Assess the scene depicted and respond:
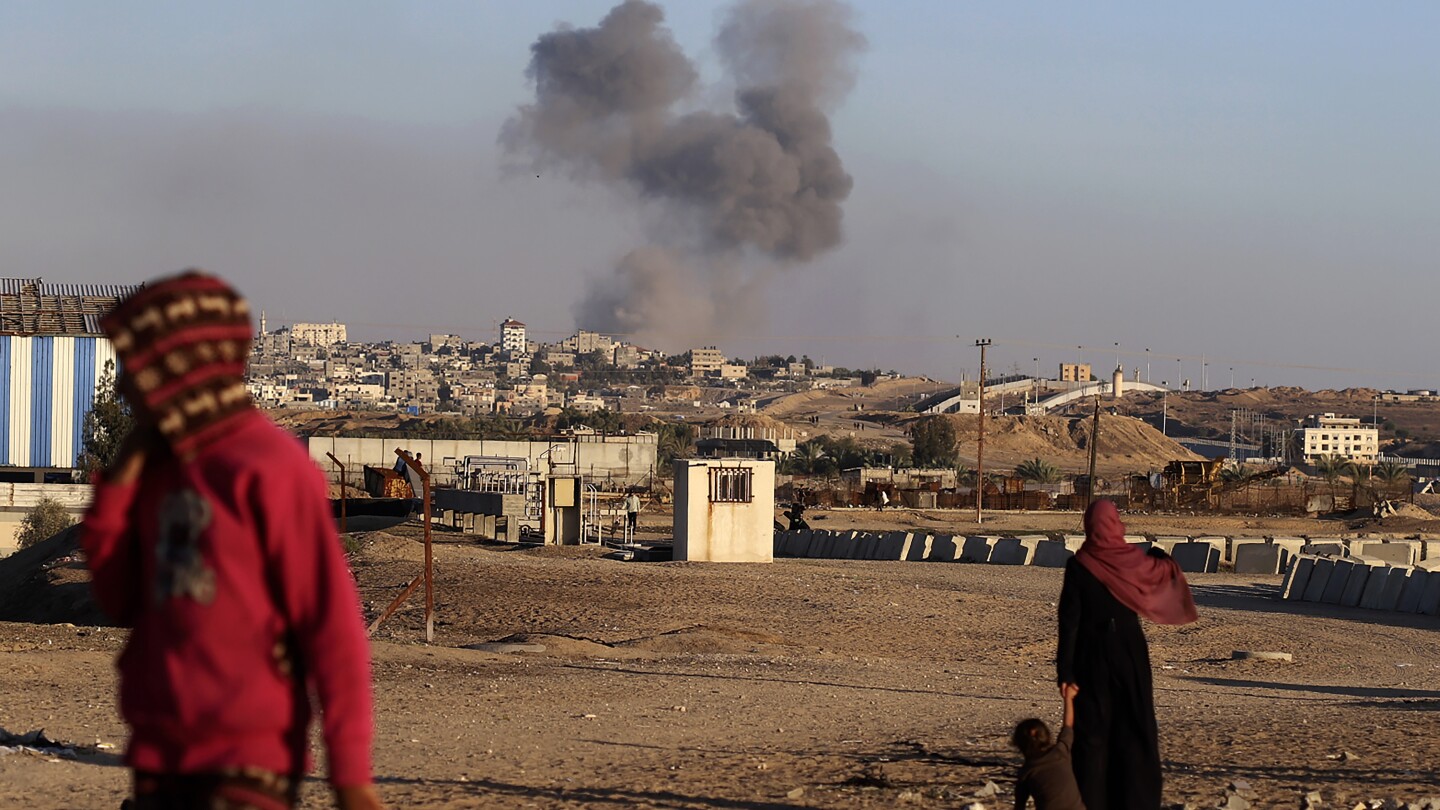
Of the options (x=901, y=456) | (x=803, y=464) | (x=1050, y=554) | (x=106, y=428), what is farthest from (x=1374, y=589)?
(x=901, y=456)

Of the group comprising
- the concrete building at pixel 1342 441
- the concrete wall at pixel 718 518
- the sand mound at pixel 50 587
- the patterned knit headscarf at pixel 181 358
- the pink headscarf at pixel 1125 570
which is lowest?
the sand mound at pixel 50 587

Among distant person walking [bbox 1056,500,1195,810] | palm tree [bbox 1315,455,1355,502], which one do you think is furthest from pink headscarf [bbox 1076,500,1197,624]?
palm tree [bbox 1315,455,1355,502]

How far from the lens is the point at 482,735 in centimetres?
1065

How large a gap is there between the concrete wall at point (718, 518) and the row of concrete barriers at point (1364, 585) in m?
9.13

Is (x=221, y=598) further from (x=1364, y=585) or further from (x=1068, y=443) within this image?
(x=1068, y=443)

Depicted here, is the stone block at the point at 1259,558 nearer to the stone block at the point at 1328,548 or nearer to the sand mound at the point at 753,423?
the stone block at the point at 1328,548

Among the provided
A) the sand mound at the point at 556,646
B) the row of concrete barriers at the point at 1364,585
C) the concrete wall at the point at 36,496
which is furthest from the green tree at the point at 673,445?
the sand mound at the point at 556,646

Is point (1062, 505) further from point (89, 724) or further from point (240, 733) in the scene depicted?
point (240, 733)

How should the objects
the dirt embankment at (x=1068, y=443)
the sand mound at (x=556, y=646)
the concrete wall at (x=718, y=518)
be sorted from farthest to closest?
the dirt embankment at (x=1068, y=443)
the concrete wall at (x=718, y=518)
the sand mound at (x=556, y=646)

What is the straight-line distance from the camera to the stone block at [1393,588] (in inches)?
1038

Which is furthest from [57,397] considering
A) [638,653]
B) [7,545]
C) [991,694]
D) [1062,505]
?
[991,694]

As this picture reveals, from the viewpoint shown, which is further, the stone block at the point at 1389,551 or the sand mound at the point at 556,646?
the stone block at the point at 1389,551

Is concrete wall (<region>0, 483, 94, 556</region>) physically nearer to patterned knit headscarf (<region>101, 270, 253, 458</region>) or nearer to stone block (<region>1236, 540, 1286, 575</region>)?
stone block (<region>1236, 540, 1286, 575</region>)

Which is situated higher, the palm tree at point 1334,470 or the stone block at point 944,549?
the palm tree at point 1334,470
